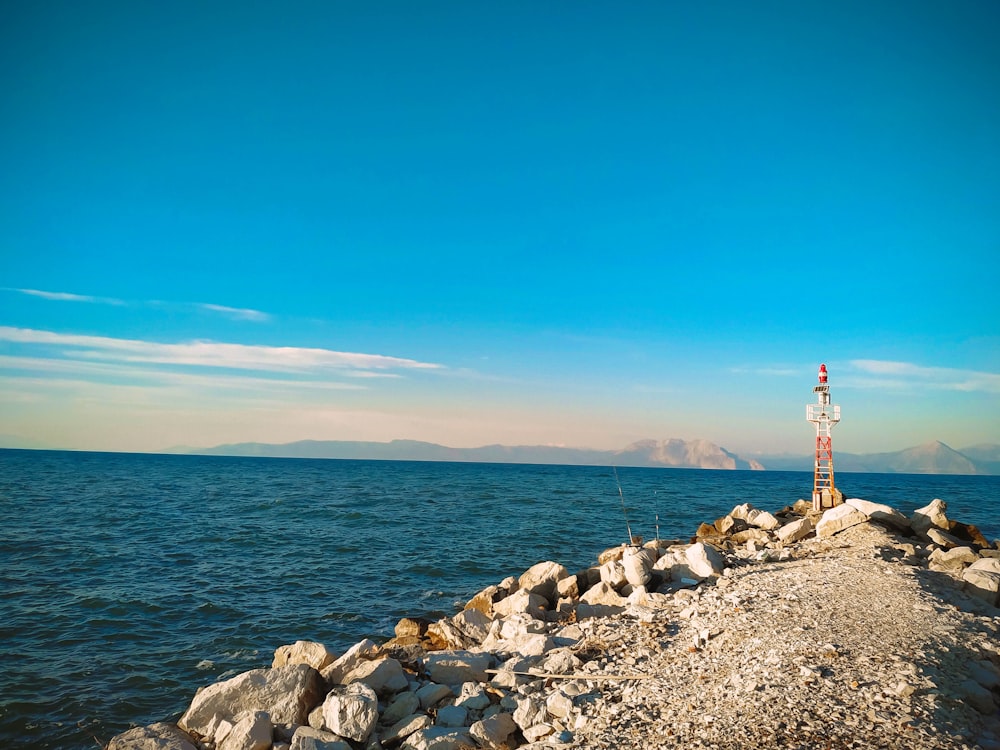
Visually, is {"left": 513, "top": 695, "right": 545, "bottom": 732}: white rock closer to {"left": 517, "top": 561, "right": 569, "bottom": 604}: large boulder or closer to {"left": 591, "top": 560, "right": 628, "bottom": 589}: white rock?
{"left": 591, "top": 560, "right": 628, "bottom": 589}: white rock

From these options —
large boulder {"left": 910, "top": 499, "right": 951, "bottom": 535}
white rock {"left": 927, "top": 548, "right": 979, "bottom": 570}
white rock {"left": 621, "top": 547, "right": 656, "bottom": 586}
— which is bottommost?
white rock {"left": 621, "top": 547, "right": 656, "bottom": 586}

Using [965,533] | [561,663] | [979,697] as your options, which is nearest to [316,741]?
[561,663]

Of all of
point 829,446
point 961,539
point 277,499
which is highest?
point 829,446

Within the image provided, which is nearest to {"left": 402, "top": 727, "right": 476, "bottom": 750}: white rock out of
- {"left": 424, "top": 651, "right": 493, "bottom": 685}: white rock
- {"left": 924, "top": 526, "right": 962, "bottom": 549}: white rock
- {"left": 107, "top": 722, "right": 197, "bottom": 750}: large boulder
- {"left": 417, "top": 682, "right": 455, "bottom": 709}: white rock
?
{"left": 417, "top": 682, "right": 455, "bottom": 709}: white rock

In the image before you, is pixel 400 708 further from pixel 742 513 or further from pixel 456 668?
pixel 742 513

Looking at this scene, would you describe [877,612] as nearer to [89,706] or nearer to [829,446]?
[89,706]

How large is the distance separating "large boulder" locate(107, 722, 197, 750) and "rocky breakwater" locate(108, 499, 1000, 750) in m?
0.03

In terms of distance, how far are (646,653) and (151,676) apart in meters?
9.24

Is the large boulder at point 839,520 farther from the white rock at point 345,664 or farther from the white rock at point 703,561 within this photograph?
the white rock at point 345,664

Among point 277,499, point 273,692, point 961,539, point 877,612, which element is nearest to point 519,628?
point 273,692

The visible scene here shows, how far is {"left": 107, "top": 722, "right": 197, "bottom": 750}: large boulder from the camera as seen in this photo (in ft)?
23.9

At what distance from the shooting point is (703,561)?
12.0m

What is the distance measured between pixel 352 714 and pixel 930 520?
1701 cm

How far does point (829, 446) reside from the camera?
2239 centimetres
